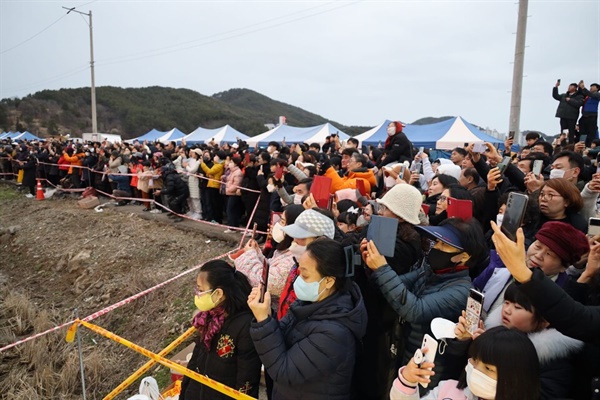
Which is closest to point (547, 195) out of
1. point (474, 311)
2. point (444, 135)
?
point (474, 311)

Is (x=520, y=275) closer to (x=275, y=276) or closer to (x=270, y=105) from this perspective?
(x=275, y=276)

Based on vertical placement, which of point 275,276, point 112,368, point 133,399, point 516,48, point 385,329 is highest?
point 516,48

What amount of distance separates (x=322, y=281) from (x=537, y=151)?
4.50 m

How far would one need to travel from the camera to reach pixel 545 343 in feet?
5.28

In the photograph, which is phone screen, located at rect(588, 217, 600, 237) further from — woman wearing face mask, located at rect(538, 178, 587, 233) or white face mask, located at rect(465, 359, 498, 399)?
white face mask, located at rect(465, 359, 498, 399)

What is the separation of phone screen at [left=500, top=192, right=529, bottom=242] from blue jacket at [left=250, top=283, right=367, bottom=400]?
817 mm

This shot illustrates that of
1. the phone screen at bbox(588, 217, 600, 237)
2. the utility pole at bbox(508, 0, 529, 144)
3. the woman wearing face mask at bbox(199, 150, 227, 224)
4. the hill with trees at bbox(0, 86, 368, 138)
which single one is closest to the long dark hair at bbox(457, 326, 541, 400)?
the phone screen at bbox(588, 217, 600, 237)

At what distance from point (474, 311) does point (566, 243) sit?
30.4 inches

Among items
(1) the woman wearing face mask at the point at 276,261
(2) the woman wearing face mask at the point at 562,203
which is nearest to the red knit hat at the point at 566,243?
(2) the woman wearing face mask at the point at 562,203

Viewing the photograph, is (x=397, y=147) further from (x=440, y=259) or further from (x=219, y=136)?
(x=219, y=136)

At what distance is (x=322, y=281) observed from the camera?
2035 millimetres

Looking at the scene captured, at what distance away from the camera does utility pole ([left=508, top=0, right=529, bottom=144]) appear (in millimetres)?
8664

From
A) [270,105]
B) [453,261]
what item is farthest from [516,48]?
[270,105]

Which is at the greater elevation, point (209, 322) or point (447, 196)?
point (447, 196)
